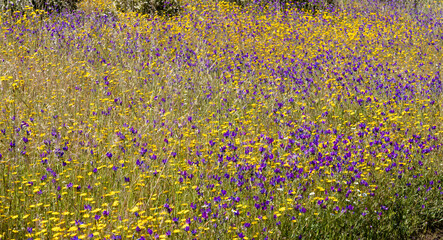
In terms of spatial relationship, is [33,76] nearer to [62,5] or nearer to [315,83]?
[315,83]

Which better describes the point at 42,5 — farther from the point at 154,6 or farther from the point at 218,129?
the point at 218,129

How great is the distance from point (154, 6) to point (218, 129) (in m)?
5.94

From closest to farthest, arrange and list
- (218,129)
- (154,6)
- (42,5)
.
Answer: (218,129) < (42,5) < (154,6)

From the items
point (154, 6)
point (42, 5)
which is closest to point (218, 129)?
point (154, 6)

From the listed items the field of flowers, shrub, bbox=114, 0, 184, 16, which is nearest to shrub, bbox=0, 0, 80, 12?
the field of flowers

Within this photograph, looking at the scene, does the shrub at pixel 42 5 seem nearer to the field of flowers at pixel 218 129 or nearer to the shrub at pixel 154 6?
the field of flowers at pixel 218 129

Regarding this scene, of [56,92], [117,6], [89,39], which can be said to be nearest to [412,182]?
[56,92]

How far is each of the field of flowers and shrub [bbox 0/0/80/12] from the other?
38 cm

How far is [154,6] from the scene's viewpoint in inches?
384

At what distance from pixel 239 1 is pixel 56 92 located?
7.33m

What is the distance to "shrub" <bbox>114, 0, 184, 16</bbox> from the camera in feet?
31.6

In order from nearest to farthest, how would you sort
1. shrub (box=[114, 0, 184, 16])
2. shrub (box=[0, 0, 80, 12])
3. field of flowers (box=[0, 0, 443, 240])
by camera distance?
field of flowers (box=[0, 0, 443, 240]) < shrub (box=[0, 0, 80, 12]) < shrub (box=[114, 0, 184, 16])

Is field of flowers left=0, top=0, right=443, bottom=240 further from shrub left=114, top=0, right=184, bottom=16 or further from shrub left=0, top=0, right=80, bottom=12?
shrub left=0, top=0, right=80, bottom=12

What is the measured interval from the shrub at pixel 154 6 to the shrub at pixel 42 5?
1.08m
